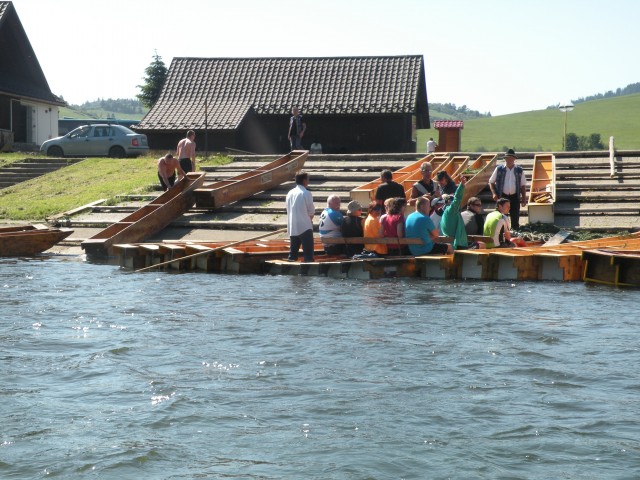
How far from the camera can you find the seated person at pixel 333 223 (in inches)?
692

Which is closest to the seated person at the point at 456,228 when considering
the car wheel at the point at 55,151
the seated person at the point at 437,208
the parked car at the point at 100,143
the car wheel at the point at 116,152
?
the seated person at the point at 437,208

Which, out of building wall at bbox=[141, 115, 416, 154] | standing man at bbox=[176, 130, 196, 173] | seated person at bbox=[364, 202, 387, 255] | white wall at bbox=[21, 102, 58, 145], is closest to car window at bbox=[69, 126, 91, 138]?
building wall at bbox=[141, 115, 416, 154]

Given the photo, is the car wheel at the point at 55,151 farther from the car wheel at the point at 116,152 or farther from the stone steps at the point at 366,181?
the stone steps at the point at 366,181

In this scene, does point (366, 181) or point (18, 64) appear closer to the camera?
point (366, 181)

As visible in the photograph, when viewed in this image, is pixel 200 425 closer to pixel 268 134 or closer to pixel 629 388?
→ pixel 629 388

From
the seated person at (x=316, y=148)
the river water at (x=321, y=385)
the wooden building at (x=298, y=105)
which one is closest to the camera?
the river water at (x=321, y=385)

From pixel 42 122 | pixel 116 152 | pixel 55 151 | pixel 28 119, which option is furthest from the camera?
pixel 42 122

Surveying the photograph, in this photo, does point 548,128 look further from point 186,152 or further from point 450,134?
point 186,152

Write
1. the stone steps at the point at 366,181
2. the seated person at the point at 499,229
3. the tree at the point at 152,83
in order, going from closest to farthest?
the seated person at the point at 499,229
the stone steps at the point at 366,181
the tree at the point at 152,83

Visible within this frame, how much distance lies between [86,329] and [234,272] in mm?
5816

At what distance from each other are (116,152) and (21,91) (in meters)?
7.44

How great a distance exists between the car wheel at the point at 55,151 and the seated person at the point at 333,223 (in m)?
22.0

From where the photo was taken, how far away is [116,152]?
122ft

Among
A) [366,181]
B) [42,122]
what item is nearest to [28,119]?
[42,122]
